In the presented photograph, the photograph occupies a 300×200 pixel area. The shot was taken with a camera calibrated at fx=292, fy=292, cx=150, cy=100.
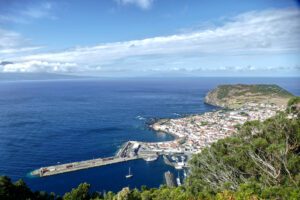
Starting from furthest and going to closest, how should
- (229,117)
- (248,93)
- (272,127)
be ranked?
(248,93) < (229,117) < (272,127)

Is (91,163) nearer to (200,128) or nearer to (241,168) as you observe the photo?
(200,128)

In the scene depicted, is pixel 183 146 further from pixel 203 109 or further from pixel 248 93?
pixel 248 93

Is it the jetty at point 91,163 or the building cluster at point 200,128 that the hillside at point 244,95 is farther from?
the jetty at point 91,163

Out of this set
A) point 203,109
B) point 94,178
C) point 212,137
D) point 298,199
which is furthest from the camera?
point 203,109

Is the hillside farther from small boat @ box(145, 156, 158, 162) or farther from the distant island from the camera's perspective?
the distant island

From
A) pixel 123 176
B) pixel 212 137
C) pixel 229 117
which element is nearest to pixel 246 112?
pixel 229 117

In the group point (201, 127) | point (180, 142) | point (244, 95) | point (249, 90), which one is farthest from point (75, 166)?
point (249, 90)
